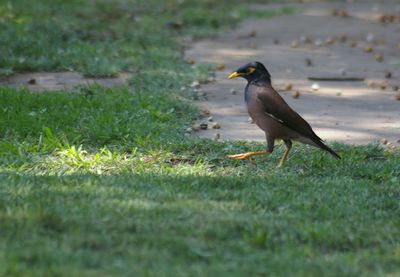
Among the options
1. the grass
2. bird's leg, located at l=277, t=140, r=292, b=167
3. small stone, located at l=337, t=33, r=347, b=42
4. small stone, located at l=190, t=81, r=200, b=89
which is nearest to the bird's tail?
the grass

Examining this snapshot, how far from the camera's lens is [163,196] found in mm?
5547

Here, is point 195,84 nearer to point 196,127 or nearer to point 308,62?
point 196,127

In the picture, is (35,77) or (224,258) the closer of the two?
(224,258)

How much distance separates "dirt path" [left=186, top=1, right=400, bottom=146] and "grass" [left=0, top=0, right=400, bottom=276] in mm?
539

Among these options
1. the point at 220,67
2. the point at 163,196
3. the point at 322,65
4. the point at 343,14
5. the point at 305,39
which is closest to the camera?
the point at 163,196

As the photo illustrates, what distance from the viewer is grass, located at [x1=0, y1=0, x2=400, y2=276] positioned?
445cm

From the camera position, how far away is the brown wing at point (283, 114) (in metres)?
6.51

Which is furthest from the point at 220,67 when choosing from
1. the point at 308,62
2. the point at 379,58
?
the point at 379,58

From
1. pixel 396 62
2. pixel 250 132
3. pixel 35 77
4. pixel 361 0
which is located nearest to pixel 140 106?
pixel 250 132

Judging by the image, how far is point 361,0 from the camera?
17.1 meters

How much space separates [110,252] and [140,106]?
12.7 ft

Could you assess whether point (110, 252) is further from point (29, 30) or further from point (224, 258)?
point (29, 30)

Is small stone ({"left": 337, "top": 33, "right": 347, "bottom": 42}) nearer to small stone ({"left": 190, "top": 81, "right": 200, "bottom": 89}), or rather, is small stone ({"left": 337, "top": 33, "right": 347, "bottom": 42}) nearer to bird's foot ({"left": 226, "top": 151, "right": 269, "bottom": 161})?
small stone ({"left": 190, "top": 81, "right": 200, "bottom": 89})

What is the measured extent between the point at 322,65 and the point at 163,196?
6073 mm
